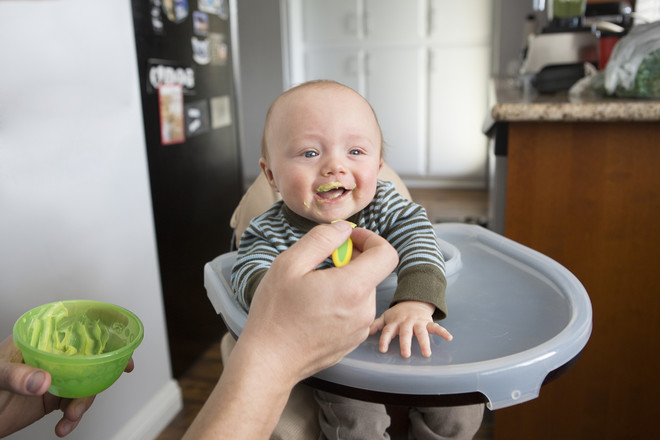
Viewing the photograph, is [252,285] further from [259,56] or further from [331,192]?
[259,56]

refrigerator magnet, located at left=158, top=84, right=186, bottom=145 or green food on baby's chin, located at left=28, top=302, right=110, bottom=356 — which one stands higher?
refrigerator magnet, located at left=158, top=84, right=186, bottom=145

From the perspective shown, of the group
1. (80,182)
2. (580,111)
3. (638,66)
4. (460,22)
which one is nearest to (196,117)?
(80,182)

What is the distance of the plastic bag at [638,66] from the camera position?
1.37 meters

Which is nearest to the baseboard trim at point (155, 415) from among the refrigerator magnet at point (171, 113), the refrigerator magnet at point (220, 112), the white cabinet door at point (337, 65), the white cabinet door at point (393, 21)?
the refrigerator magnet at point (171, 113)

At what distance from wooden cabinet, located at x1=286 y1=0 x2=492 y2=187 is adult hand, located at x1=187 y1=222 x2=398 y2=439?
3.98 meters

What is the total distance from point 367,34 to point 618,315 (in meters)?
3.72

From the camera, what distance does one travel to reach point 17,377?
2.09ft

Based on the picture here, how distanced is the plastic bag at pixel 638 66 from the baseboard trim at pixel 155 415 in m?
1.59

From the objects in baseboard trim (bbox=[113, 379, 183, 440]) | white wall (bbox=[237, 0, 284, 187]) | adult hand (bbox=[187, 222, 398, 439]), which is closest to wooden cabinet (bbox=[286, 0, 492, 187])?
white wall (bbox=[237, 0, 284, 187])

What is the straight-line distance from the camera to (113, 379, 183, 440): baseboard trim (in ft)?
5.54

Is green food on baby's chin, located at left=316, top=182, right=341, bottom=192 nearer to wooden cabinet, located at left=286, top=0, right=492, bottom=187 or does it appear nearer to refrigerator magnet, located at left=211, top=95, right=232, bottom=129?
refrigerator magnet, located at left=211, top=95, right=232, bottom=129

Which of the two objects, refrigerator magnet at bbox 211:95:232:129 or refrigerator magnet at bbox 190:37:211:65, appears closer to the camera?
refrigerator magnet at bbox 190:37:211:65

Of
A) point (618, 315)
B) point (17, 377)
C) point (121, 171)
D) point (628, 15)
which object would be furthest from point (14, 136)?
point (628, 15)

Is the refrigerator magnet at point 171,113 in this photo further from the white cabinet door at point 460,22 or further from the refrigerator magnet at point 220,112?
the white cabinet door at point 460,22
